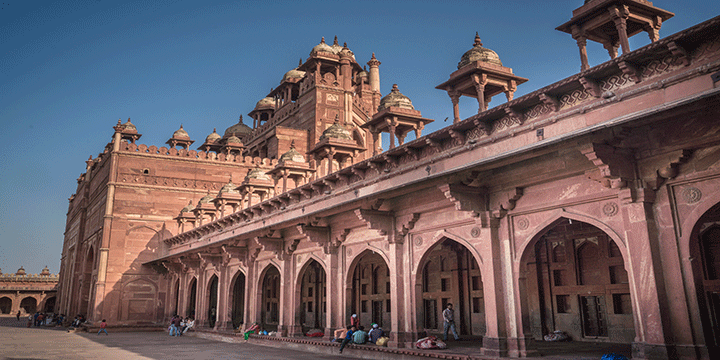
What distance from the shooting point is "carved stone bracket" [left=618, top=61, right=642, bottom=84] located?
24.1ft

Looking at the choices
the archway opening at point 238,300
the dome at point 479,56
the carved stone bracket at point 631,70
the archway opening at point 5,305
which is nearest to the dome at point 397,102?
the dome at point 479,56

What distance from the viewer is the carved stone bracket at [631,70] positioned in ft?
24.1

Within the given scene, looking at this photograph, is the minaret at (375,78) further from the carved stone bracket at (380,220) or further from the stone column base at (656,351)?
the stone column base at (656,351)

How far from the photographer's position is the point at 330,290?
14.5 metres

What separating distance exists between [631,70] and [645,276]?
286 centimetres

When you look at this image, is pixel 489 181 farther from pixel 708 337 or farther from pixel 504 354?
pixel 708 337

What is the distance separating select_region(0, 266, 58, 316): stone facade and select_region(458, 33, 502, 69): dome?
57.1 meters

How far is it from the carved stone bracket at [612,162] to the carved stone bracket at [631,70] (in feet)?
3.25

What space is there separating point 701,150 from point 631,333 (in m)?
5.39

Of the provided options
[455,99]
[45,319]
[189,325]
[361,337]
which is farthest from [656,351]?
[45,319]

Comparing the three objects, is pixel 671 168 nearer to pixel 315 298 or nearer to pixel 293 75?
pixel 315 298

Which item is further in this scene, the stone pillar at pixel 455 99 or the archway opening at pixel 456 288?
the archway opening at pixel 456 288

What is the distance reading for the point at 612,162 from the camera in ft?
25.3

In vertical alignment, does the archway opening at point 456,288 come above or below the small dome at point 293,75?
below
